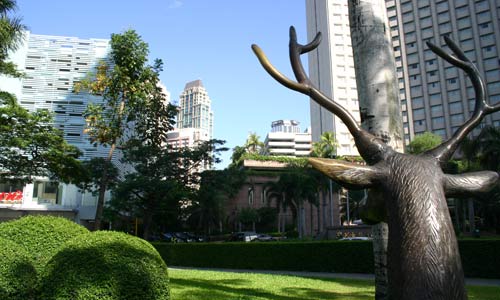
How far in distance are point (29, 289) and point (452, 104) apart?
75359mm

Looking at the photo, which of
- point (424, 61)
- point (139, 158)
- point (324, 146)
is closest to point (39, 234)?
point (139, 158)

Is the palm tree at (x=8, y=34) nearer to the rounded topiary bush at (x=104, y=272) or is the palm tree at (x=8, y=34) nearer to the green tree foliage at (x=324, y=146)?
the rounded topiary bush at (x=104, y=272)

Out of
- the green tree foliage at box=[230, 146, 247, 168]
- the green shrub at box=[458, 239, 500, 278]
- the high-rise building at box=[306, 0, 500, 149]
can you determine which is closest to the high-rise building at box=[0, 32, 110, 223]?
the green tree foliage at box=[230, 146, 247, 168]

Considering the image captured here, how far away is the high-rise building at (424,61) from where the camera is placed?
67375mm

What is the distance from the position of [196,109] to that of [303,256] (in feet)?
514

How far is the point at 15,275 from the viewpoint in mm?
5355

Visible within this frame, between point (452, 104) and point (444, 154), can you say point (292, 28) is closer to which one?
point (444, 154)

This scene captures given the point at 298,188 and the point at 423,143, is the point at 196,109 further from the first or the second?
the point at 423,143

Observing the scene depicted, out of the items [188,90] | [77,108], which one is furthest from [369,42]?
[188,90]

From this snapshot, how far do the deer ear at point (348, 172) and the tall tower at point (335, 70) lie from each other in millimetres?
73417

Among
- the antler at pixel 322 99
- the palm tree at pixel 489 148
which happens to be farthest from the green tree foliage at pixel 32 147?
the palm tree at pixel 489 148

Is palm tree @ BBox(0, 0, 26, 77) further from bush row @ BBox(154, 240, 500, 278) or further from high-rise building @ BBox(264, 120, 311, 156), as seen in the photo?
high-rise building @ BBox(264, 120, 311, 156)

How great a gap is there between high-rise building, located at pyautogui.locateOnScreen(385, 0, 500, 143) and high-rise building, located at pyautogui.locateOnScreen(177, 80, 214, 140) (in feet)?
344

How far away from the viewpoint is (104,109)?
611 inches
